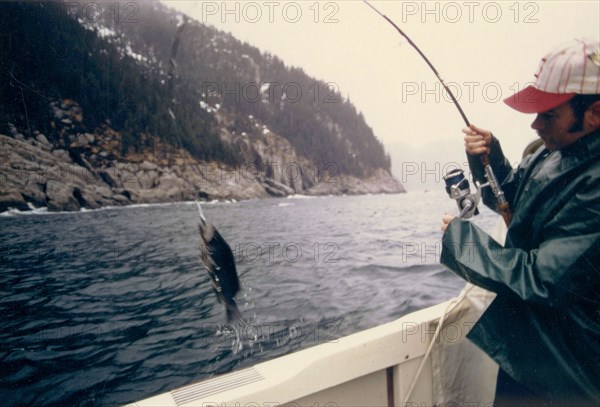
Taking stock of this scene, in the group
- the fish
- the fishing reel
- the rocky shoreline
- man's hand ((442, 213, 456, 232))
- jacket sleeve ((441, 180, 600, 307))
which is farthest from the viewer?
the rocky shoreline

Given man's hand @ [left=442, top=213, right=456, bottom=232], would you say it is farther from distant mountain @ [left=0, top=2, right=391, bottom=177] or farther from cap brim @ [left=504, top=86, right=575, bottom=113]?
distant mountain @ [left=0, top=2, right=391, bottom=177]

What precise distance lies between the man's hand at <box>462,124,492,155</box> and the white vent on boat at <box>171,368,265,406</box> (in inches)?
69.7

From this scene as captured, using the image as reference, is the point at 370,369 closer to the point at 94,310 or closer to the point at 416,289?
the point at 416,289

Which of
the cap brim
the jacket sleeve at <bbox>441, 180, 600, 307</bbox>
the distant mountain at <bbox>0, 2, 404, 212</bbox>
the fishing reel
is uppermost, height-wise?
the distant mountain at <bbox>0, 2, 404, 212</bbox>

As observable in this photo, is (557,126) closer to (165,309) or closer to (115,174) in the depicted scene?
(165,309)

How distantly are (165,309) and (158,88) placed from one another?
9324 cm

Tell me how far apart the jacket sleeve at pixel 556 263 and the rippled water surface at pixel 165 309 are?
409 centimetres

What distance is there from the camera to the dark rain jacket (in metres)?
1.34

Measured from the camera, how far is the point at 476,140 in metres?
2.17

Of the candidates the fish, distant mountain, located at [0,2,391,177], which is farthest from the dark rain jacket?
distant mountain, located at [0,2,391,177]

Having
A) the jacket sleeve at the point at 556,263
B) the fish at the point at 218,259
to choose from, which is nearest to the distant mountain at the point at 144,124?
the fish at the point at 218,259

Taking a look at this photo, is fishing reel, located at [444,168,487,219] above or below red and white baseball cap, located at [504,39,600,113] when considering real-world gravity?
below

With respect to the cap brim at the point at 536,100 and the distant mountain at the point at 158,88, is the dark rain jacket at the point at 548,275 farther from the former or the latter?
the distant mountain at the point at 158,88

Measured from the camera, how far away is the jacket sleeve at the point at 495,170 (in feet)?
7.31
